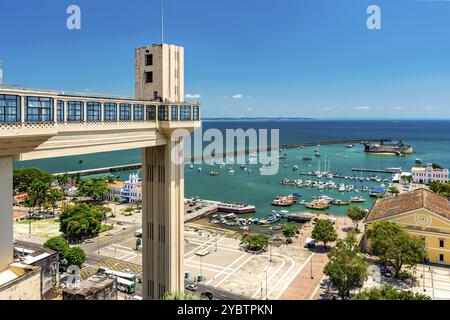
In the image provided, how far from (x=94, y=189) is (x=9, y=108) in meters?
65.2

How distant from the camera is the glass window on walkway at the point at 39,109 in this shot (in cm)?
1261

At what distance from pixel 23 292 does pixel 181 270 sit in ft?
32.3

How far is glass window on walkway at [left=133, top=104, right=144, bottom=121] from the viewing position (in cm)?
1886

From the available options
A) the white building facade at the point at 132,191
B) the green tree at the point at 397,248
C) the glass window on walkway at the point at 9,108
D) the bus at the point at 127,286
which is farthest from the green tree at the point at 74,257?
the white building facade at the point at 132,191

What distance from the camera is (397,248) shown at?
3609 centimetres

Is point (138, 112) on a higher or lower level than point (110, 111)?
higher

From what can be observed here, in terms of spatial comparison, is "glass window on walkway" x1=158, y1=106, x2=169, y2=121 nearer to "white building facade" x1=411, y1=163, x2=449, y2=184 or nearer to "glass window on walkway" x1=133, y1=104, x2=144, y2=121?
"glass window on walkway" x1=133, y1=104, x2=144, y2=121

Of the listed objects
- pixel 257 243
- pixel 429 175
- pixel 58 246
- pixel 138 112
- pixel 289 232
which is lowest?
pixel 257 243

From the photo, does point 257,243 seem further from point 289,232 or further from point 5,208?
point 5,208

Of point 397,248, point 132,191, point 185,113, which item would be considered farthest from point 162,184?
point 132,191

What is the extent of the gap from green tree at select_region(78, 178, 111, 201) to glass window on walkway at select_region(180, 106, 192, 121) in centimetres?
5710

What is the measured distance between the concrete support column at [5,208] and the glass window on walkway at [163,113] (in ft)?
29.3

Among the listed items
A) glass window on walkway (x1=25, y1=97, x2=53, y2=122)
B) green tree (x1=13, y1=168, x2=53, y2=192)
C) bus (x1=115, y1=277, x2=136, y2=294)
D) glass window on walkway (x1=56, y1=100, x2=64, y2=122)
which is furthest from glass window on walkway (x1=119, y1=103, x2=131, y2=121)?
green tree (x1=13, y1=168, x2=53, y2=192)
